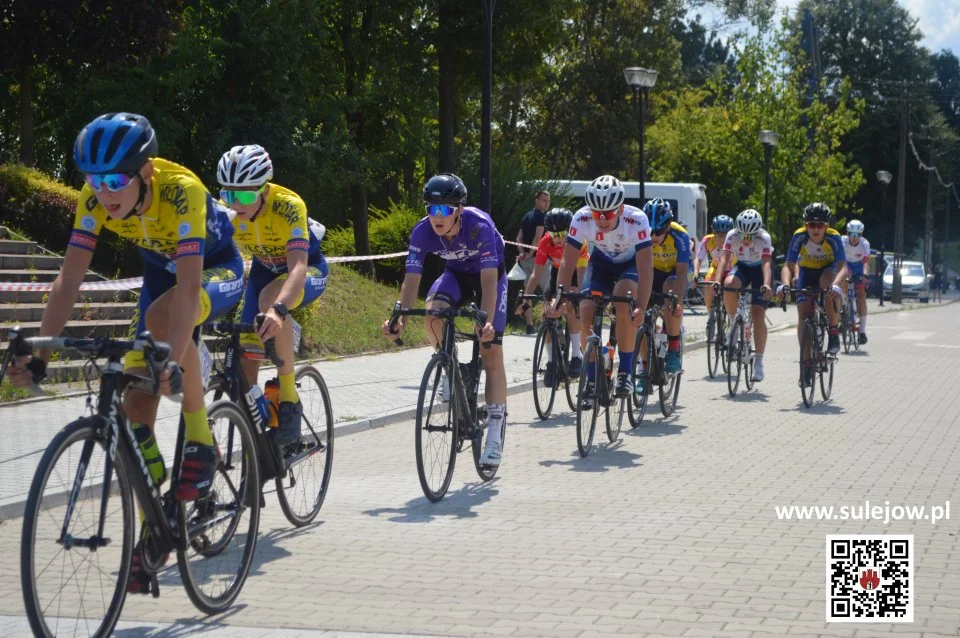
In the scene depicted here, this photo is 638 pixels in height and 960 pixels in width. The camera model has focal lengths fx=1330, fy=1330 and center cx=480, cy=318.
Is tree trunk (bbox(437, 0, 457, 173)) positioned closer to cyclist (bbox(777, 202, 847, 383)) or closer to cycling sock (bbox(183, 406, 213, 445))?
cyclist (bbox(777, 202, 847, 383))

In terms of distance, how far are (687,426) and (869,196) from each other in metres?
69.9

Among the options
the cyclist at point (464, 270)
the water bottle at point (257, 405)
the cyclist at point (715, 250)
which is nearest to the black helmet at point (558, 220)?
the cyclist at point (715, 250)

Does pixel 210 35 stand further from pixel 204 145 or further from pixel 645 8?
pixel 645 8

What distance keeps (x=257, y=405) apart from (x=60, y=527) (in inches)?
81.7

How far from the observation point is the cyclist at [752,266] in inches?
587

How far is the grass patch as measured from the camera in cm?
1700

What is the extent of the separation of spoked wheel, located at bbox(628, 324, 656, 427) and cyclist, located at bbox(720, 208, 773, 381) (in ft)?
10.3

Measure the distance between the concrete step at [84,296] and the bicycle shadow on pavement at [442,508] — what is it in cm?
727

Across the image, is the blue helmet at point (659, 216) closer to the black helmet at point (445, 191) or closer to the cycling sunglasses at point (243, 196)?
the black helmet at point (445, 191)

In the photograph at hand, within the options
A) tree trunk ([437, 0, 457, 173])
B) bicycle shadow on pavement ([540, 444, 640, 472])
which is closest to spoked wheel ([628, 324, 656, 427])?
bicycle shadow on pavement ([540, 444, 640, 472])

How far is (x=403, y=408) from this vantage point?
12.3m

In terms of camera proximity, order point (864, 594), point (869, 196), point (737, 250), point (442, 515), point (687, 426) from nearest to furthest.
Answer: point (864, 594), point (442, 515), point (687, 426), point (737, 250), point (869, 196)

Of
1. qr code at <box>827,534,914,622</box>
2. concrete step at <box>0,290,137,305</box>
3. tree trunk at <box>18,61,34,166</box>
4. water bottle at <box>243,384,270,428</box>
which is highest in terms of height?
tree trunk at <box>18,61,34,166</box>

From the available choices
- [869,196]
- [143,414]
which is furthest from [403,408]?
[869,196]
